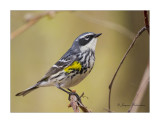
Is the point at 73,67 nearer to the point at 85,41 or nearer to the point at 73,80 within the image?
the point at 73,80

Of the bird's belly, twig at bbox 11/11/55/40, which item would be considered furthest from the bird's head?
twig at bbox 11/11/55/40

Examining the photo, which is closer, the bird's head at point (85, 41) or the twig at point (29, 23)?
the twig at point (29, 23)

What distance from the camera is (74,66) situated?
2.55 metres

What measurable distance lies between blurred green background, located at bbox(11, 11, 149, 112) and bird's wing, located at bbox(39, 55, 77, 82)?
0.13 ft

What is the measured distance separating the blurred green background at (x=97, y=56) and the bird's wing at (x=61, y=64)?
4 cm

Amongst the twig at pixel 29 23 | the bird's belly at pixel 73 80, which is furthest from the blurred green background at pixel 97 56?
the twig at pixel 29 23

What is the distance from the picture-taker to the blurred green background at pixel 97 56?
2565 mm

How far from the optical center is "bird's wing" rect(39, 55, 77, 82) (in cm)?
255

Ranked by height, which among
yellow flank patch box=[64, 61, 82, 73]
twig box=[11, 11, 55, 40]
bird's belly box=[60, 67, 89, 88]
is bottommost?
bird's belly box=[60, 67, 89, 88]

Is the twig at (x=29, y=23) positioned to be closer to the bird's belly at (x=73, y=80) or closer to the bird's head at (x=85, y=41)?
the bird's head at (x=85, y=41)

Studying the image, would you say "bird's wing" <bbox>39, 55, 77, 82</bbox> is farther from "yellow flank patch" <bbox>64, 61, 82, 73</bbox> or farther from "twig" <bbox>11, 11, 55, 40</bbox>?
"twig" <bbox>11, 11, 55, 40</bbox>

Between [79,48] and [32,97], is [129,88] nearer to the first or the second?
[79,48]

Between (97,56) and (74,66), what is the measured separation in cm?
23
